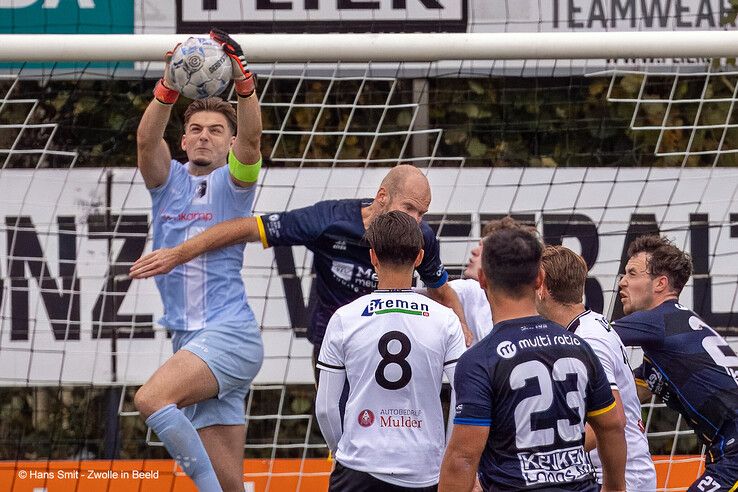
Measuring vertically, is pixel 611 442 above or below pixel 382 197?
below

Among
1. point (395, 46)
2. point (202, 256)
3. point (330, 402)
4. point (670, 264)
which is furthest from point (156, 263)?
point (670, 264)

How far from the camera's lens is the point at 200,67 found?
4.57m

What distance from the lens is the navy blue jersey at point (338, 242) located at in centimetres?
486

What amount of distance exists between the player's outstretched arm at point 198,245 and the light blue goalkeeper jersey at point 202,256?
0.14 m

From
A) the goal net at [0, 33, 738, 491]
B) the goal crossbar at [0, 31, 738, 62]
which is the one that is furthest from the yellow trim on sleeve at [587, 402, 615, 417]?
the goal net at [0, 33, 738, 491]

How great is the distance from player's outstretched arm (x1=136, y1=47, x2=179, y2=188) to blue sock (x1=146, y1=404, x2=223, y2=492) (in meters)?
1.14

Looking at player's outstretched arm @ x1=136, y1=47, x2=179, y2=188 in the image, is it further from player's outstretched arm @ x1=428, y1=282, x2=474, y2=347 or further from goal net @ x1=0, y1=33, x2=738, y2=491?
player's outstretched arm @ x1=428, y1=282, x2=474, y2=347

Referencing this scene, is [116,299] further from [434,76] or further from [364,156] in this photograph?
[434,76]

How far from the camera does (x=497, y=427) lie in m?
3.25

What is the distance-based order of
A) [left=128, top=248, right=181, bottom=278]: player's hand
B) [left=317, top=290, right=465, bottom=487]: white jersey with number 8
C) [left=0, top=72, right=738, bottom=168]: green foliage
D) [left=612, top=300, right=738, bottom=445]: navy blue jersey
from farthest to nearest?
1. [left=0, top=72, right=738, bottom=168]: green foliage
2. [left=128, top=248, right=181, bottom=278]: player's hand
3. [left=612, top=300, right=738, bottom=445]: navy blue jersey
4. [left=317, top=290, right=465, bottom=487]: white jersey with number 8

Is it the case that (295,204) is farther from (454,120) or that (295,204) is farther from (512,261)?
(512,261)

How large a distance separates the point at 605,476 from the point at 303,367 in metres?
3.28

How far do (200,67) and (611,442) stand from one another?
2.35 m

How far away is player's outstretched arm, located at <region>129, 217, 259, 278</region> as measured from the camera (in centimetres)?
479
